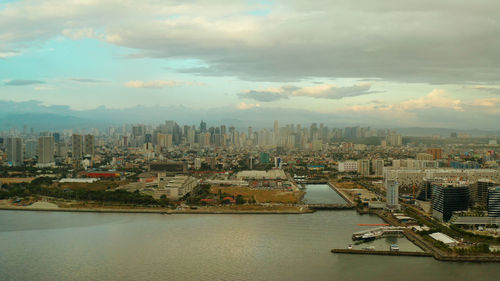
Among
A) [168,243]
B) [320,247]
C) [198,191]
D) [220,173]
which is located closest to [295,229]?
[320,247]

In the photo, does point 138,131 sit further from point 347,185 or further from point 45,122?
point 347,185

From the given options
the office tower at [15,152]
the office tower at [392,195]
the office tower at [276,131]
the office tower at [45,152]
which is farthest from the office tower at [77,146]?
the office tower at [276,131]

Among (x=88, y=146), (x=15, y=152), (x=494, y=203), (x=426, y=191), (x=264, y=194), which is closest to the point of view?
(x=494, y=203)

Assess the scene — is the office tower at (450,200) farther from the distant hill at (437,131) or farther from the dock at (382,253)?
the distant hill at (437,131)

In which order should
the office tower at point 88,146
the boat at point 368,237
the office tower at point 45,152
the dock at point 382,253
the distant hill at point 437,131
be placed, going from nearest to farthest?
the dock at point 382,253, the boat at point 368,237, the office tower at point 45,152, the office tower at point 88,146, the distant hill at point 437,131

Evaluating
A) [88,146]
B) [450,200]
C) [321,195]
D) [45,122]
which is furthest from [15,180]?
[45,122]

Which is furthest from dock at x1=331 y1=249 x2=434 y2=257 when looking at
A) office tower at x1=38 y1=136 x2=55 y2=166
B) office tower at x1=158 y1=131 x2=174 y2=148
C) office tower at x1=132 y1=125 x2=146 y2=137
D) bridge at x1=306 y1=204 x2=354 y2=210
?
office tower at x1=132 y1=125 x2=146 y2=137
